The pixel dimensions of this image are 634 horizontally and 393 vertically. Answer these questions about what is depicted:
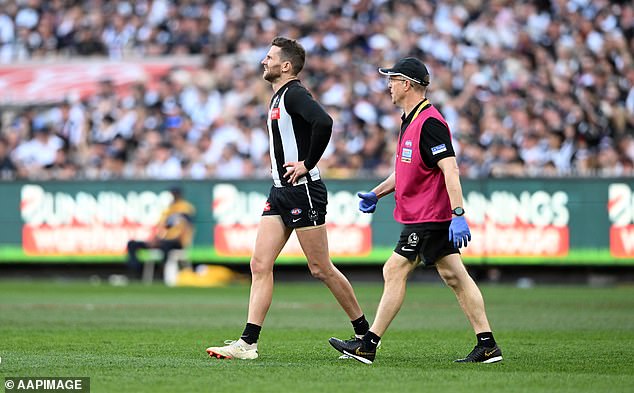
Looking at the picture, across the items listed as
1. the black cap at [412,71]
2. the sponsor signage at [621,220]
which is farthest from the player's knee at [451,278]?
the sponsor signage at [621,220]

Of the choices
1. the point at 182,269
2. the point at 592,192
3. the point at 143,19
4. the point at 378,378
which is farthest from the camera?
the point at 143,19

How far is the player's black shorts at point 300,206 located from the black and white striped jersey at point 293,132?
0.21 ft

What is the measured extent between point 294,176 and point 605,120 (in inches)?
560

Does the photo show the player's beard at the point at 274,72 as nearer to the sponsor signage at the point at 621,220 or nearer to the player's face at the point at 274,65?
the player's face at the point at 274,65

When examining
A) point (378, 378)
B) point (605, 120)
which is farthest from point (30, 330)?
point (605, 120)

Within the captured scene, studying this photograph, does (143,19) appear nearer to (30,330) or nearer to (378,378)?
(30,330)

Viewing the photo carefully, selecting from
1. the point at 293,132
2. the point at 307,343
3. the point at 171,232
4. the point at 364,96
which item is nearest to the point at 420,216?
the point at 293,132

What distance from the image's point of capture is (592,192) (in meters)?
22.8

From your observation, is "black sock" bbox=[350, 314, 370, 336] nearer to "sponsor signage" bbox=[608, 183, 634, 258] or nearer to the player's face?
the player's face

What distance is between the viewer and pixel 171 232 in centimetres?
2386

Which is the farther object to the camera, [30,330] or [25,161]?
[25,161]

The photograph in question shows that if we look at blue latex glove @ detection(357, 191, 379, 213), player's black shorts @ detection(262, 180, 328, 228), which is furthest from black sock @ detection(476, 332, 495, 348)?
player's black shorts @ detection(262, 180, 328, 228)

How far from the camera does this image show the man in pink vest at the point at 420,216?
9688 mm

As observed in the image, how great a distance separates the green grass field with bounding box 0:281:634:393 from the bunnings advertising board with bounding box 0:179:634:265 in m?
2.36
